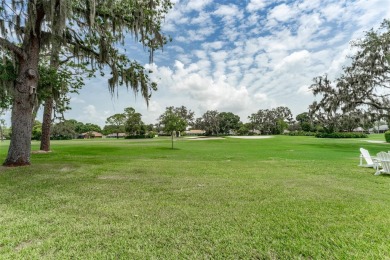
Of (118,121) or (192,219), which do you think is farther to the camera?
(118,121)

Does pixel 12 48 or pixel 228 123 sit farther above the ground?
pixel 228 123

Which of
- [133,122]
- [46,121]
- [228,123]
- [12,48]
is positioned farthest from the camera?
[228,123]

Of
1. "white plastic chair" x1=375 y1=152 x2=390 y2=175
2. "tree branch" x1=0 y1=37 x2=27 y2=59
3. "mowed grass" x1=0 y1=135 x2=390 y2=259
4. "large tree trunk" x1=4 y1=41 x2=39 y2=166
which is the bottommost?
"mowed grass" x1=0 y1=135 x2=390 y2=259

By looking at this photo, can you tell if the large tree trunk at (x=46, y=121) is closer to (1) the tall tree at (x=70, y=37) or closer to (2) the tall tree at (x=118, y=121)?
(1) the tall tree at (x=70, y=37)

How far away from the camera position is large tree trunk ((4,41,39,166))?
7.88 m

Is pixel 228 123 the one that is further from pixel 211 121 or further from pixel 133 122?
pixel 133 122

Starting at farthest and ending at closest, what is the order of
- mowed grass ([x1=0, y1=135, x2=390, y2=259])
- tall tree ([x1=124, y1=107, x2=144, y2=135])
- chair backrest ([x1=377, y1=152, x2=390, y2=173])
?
1. tall tree ([x1=124, y1=107, x2=144, y2=135])
2. chair backrest ([x1=377, y1=152, x2=390, y2=173])
3. mowed grass ([x1=0, y1=135, x2=390, y2=259])

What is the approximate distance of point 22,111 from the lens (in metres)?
7.96

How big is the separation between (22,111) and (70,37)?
3747 mm

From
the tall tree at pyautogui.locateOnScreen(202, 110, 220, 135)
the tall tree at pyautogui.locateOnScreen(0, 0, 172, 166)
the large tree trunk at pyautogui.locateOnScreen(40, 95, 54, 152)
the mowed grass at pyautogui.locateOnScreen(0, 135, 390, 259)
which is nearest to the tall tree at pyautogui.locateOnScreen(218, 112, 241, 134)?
the tall tree at pyautogui.locateOnScreen(202, 110, 220, 135)

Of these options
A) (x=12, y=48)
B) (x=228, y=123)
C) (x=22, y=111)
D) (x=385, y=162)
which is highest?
(x=228, y=123)

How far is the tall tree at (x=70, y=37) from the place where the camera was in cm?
771

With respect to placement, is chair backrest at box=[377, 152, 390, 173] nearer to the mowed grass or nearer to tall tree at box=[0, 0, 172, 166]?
the mowed grass

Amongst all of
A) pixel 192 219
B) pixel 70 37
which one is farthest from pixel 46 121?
pixel 192 219
